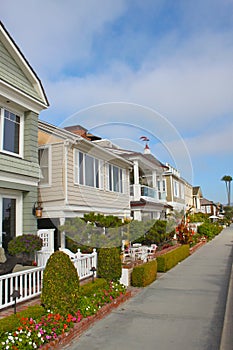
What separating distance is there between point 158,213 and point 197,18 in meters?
18.2

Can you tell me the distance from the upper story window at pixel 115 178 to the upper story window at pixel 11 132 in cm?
840

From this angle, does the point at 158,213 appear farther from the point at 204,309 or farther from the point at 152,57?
the point at 204,309

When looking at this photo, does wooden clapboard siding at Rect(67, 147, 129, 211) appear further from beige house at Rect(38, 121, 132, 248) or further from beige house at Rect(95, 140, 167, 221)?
beige house at Rect(95, 140, 167, 221)

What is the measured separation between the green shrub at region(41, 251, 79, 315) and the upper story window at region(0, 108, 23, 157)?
4.60 m

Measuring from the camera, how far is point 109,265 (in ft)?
29.3

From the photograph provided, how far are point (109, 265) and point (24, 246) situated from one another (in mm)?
2493

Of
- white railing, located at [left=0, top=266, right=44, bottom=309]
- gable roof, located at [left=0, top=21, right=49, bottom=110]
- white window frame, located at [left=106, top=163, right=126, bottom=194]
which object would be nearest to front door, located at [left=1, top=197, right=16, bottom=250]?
white railing, located at [left=0, top=266, right=44, bottom=309]

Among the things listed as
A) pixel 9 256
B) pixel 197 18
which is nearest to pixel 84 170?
pixel 9 256

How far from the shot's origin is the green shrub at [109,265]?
8.94m

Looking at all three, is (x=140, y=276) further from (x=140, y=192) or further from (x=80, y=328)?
(x=140, y=192)

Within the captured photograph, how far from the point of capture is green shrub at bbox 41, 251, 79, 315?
19.1ft

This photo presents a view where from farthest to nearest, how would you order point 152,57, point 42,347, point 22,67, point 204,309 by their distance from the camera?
point 152,57, point 22,67, point 204,309, point 42,347

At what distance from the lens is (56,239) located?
14.9 metres

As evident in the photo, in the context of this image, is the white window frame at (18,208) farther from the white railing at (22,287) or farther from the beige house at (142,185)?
the beige house at (142,185)
